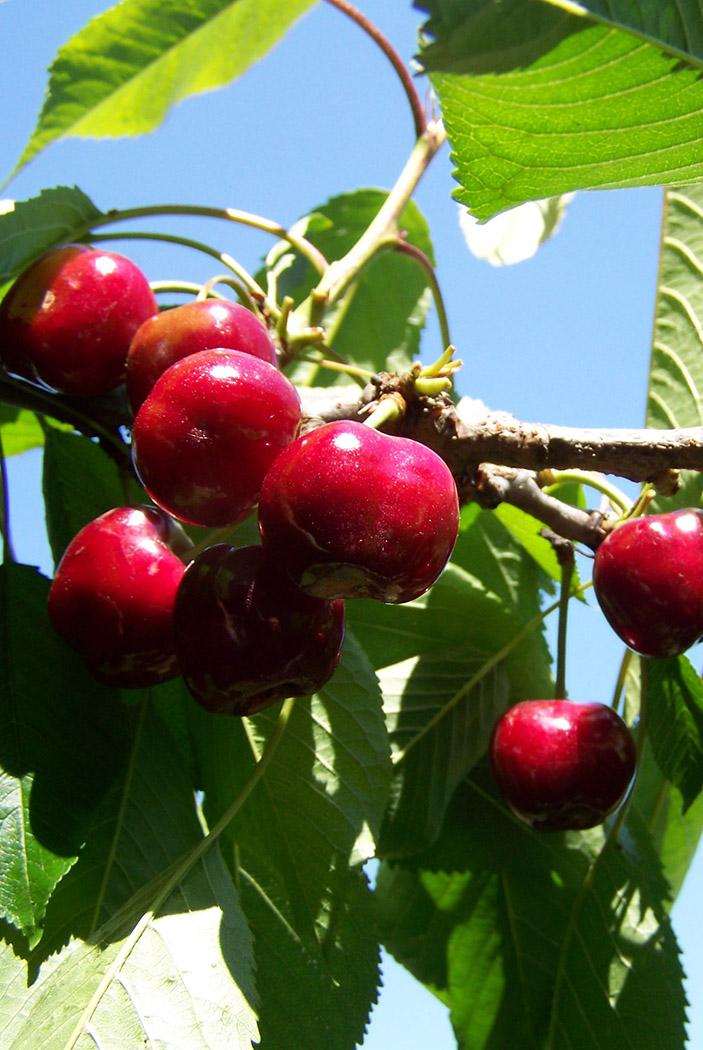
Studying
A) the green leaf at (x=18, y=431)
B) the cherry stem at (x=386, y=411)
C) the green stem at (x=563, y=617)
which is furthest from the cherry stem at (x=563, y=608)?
the green leaf at (x=18, y=431)

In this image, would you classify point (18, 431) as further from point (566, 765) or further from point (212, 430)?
point (566, 765)

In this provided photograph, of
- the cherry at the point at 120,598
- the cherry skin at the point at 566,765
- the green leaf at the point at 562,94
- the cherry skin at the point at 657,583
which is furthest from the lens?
the cherry skin at the point at 566,765

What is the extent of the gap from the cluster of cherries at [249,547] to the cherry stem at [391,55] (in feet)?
3.08

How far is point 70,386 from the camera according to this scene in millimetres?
1297

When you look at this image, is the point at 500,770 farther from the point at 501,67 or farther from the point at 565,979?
the point at 501,67

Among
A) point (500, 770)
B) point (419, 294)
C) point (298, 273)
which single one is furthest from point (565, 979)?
point (419, 294)

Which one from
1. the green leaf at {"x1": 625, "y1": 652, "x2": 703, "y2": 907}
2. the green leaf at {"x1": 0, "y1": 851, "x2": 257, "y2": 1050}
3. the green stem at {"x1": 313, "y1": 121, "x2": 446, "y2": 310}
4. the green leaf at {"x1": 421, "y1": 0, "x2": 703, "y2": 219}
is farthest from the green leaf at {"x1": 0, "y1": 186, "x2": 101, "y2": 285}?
the green leaf at {"x1": 625, "y1": 652, "x2": 703, "y2": 907}

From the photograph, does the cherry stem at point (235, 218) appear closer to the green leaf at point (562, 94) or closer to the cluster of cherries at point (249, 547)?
the cluster of cherries at point (249, 547)

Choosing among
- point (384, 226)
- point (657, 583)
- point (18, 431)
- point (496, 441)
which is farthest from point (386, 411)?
point (18, 431)

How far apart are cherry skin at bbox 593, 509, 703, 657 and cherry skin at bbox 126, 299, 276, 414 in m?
0.54

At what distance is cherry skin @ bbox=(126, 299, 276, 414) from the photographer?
45.6 inches

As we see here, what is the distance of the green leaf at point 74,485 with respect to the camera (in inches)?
54.7

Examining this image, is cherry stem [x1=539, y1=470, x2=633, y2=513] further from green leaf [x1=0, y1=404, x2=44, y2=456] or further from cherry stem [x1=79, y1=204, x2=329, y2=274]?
green leaf [x1=0, y1=404, x2=44, y2=456]

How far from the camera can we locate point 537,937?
161 centimetres
